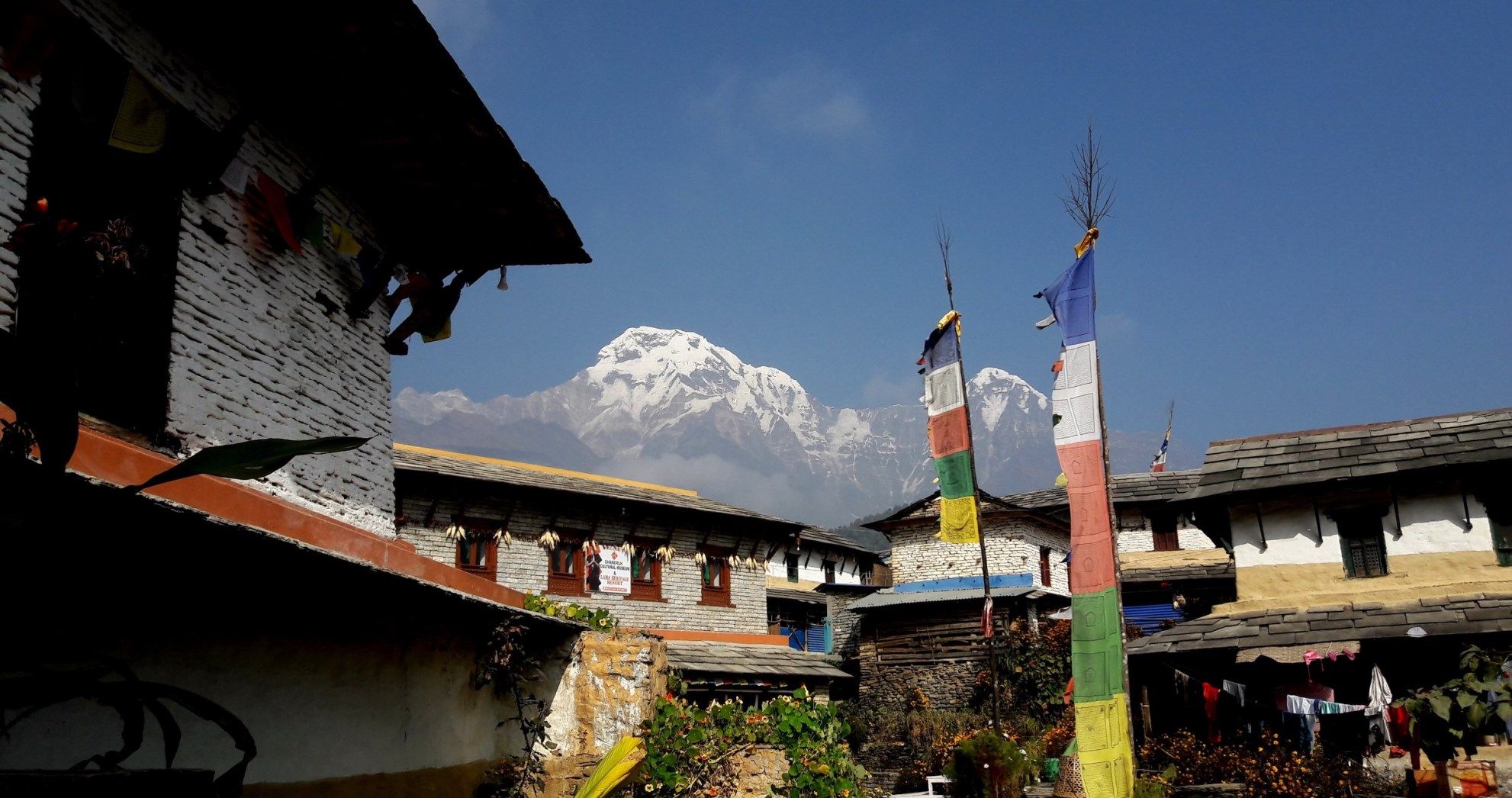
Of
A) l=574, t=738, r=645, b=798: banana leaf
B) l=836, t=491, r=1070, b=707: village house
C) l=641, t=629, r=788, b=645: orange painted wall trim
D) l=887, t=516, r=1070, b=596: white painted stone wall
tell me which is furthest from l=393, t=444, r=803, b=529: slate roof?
l=574, t=738, r=645, b=798: banana leaf

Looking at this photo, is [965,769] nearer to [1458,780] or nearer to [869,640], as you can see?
[1458,780]

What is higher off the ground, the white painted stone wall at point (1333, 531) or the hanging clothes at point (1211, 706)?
the white painted stone wall at point (1333, 531)

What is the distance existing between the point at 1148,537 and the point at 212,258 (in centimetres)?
4006

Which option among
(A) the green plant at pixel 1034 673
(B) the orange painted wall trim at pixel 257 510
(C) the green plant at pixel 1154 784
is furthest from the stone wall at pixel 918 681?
(B) the orange painted wall trim at pixel 257 510

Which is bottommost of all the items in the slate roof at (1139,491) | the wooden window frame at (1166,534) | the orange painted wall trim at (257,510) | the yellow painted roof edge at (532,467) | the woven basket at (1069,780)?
the woven basket at (1069,780)

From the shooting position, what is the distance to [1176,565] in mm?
40250

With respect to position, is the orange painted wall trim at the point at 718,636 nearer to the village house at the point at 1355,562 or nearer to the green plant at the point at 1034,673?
the green plant at the point at 1034,673

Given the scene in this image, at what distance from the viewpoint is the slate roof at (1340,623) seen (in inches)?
734

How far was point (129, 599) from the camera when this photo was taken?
5.66 meters

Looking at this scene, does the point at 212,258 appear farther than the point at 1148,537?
No

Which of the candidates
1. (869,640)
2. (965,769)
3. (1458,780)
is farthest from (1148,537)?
(1458,780)

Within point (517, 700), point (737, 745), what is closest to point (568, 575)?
point (737, 745)

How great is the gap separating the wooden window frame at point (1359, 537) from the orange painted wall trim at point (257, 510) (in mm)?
17710

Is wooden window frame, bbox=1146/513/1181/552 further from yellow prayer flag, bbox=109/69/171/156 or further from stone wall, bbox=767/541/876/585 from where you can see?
yellow prayer flag, bbox=109/69/171/156
